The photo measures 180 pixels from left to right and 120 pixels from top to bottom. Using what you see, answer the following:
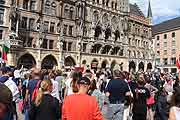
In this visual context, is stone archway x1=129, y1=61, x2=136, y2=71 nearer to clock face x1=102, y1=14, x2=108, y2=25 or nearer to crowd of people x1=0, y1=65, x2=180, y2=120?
clock face x1=102, y1=14, x2=108, y2=25

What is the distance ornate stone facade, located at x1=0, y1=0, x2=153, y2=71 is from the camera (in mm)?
41103

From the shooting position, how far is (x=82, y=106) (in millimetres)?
5262

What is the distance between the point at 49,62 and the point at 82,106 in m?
38.8

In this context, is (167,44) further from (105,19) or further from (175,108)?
(175,108)

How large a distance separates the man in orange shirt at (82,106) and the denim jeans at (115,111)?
475 cm

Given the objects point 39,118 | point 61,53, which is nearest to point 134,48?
point 61,53

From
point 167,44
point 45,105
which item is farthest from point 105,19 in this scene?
point 45,105

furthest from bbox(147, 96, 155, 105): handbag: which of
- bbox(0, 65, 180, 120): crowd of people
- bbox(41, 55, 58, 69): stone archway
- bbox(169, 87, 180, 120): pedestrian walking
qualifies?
bbox(41, 55, 58, 69): stone archway

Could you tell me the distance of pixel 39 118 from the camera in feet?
20.3

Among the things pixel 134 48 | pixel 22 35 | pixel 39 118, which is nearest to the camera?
pixel 39 118

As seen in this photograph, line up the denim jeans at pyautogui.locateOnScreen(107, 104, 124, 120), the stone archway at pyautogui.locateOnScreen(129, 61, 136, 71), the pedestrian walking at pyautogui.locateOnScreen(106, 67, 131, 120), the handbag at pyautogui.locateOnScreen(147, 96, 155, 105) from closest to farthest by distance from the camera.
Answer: the pedestrian walking at pyautogui.locateOnScreen(106, 67, 131, 120)
the denim jeans at pyautogui.locateOnScreen(107, 104, 124, 120)
the handbag at pyautogui.locateOnScreen(147, 96, 155, 105)
the stone archway at pyautogui.locateOnScreen(129, 61, 136, 71)

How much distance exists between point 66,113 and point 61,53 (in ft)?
129

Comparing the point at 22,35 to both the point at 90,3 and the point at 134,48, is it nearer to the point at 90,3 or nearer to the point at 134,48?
the point at 90,3

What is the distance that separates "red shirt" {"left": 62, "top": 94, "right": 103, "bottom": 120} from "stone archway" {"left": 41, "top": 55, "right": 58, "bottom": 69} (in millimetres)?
37798
